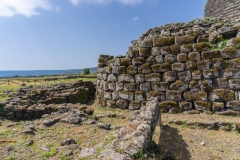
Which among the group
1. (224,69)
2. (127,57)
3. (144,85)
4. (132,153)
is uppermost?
(127,57)

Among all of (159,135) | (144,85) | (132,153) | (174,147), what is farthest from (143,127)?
(144,85)

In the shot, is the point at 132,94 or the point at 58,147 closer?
the point at 58,147

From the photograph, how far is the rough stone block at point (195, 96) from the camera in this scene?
305 inches

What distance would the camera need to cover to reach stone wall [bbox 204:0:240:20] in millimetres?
11538

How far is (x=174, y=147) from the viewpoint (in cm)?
511

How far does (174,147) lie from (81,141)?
284 cm

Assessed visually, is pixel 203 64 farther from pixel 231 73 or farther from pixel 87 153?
pixel 87 153

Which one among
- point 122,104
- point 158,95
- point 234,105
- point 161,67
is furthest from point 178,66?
point 122,104

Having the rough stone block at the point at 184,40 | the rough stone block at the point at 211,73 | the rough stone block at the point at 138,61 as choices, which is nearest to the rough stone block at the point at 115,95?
the rough stone block at the point at 138,61

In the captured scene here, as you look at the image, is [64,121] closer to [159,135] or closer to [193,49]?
[159,135]

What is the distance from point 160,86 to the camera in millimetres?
8445

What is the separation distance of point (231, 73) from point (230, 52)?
0.94 metres

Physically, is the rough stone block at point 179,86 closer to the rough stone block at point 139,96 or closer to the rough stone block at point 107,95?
the rough stone block at point 139,96

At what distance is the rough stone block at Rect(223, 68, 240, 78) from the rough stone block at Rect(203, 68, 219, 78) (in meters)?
0.31
